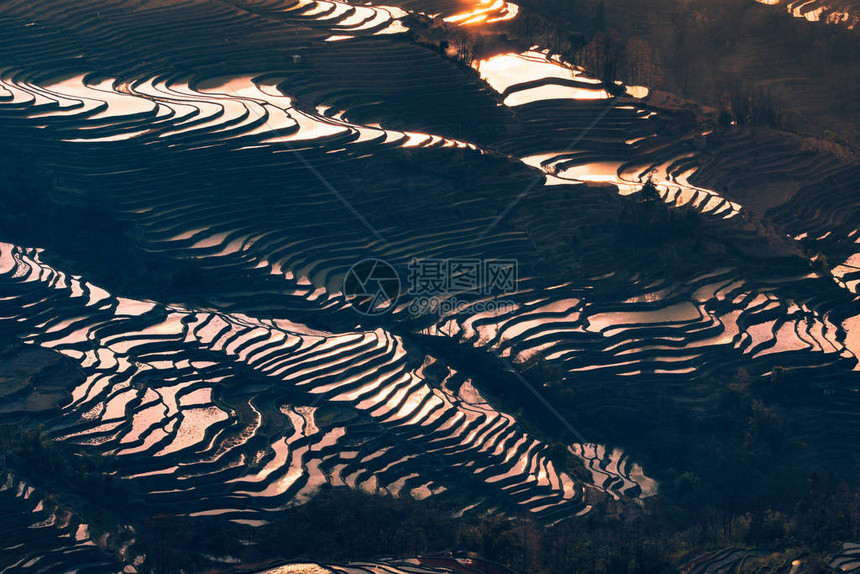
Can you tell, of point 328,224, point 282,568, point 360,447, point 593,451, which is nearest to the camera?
point 282,568

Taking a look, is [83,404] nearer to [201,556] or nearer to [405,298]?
[201,556]

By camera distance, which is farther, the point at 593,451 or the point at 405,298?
the point at 405,298

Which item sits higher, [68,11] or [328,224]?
[68,11]

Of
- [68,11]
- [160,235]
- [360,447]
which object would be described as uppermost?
[68,11]

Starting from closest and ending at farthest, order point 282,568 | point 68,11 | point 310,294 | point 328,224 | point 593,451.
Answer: point 282,568
point 593,451
point 310,294
point 328,224
point 68,11

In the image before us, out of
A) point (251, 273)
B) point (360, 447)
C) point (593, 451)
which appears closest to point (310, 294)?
point (251, 273)

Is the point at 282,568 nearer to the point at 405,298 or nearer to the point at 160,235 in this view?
the point at 405,298
